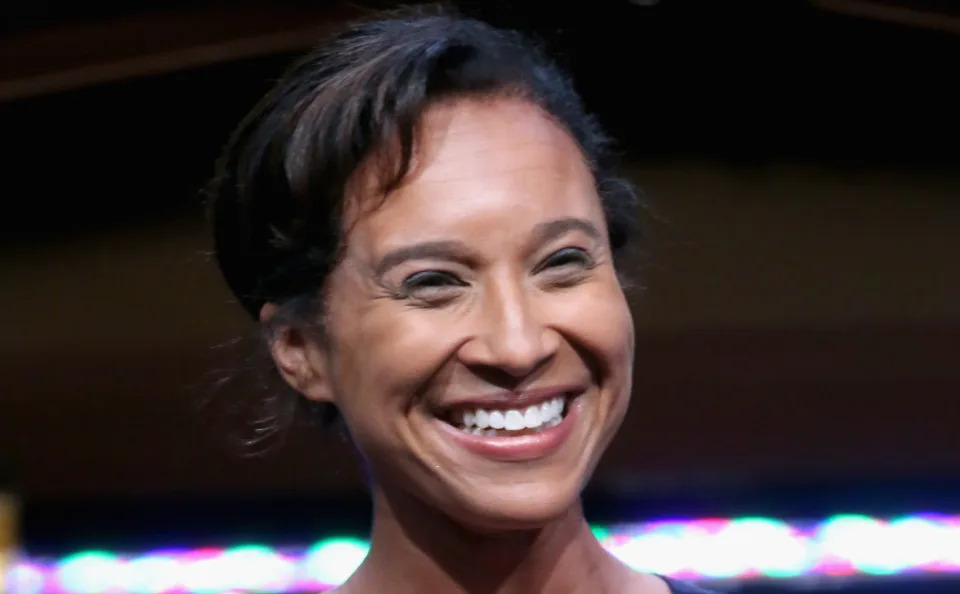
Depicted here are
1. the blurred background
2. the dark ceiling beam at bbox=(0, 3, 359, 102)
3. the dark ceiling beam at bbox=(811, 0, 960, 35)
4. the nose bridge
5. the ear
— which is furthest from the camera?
the blurred background

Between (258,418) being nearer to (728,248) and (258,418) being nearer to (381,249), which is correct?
(381,249)

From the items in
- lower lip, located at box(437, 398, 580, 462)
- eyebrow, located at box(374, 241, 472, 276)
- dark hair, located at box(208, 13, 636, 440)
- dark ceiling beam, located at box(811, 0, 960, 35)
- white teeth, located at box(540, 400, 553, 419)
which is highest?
dark ceiling beam, located at box(811, 0, 960, 35)

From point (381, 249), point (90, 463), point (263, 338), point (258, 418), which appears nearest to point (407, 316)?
point (381, 249)

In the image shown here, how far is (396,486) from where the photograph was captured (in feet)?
3.19

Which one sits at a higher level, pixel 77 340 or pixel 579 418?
pixel 77 340

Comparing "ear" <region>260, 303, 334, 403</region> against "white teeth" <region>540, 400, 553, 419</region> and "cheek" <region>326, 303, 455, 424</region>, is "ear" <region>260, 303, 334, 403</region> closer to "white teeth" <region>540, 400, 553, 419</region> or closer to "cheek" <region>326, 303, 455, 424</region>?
"cheek" <region>326, 303, 455, 424</region>

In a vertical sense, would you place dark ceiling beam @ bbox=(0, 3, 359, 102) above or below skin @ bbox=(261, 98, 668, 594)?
above

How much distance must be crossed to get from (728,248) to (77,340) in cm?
124

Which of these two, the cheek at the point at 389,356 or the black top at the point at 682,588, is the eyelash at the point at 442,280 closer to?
the cheek at the point at 389,356

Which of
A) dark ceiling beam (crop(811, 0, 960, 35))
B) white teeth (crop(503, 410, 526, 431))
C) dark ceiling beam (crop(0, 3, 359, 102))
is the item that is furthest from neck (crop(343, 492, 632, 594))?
dark ceiling beam (crop(811, 0, 960, 35))

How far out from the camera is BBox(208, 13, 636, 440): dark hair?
0.94 meters

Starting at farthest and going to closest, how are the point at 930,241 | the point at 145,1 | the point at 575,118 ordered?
the point at 930,241 → the point at 145,1 → the point at 575,118

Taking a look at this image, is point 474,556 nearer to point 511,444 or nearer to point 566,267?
point 511,444

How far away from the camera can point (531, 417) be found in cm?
90
